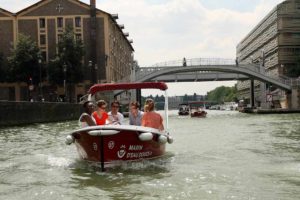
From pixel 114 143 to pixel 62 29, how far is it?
173 ft

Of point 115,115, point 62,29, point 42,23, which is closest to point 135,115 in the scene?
point 115,115

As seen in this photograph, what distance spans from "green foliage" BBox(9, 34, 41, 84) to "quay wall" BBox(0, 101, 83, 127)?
Answer: 1230 cm

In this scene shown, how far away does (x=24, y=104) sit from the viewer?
109 feet

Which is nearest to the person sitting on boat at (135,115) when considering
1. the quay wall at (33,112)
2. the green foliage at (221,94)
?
the quay wall at (33,112)

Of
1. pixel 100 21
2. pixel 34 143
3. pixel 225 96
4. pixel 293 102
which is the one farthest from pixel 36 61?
pixel 225 96

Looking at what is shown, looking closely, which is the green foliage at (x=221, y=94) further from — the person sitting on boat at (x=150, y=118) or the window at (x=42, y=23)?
the person sitting on boat at (x=150, y=118)

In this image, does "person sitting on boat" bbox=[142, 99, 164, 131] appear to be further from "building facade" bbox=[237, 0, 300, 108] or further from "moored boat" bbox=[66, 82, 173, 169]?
"building facade" bbox=[237, 0, 300, 108]

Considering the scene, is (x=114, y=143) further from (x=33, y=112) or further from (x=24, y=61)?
(x=24, y=61)

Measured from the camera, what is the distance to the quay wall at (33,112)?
30078 mm

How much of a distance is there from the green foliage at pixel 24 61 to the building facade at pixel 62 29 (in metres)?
3.99

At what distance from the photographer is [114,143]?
1018cm

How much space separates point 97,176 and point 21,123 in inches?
942

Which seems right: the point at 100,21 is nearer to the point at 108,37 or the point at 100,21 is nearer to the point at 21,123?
the point at 108,37

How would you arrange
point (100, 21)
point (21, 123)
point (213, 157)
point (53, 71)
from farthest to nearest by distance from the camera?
point (100, 21)
point (53, 71)
point (21, 123)
point (213, 157)
